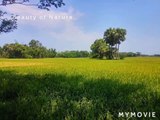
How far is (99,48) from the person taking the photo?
13662cm

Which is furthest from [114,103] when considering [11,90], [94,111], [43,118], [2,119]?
[11,90]

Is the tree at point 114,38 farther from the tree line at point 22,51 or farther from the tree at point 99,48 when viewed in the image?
the tree line at point 22,51

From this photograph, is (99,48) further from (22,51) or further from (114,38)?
(22,51)

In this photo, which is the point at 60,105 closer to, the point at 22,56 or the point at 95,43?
the point at 95,43

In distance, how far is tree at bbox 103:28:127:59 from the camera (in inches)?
5399

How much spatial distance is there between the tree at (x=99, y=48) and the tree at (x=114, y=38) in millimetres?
3288

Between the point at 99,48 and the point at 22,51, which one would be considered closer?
the point at 99,48

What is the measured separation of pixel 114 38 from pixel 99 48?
10.5 meters

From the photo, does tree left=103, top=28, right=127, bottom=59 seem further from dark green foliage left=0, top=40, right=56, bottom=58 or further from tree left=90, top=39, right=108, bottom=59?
dark green foliage left=0, top=40, right=56, bottom=58

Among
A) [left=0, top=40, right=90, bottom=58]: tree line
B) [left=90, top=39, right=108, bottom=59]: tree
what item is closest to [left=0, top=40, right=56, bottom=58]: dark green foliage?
[left=0, top=40, right=90, bottom=58]: tree line

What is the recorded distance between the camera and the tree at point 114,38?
137 meters

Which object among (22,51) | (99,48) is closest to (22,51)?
(22,51)

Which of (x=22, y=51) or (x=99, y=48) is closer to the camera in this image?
(x=99, y=48)

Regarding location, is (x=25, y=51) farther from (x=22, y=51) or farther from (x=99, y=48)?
(x=99, y=48)
